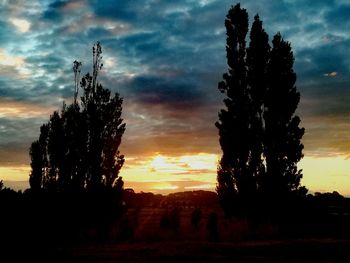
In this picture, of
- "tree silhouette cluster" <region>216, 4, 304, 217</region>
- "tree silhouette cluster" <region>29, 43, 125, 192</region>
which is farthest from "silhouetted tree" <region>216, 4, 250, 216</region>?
"tree silhouette cluster" <region>29, 43, 125, 192</region>

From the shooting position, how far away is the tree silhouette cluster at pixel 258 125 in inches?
1042

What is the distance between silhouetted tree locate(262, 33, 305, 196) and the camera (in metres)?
26.2

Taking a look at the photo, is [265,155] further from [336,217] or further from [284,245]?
[284,245]

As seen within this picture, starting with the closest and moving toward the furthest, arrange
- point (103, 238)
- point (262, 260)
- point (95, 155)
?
point (262, 260)
point (103, 238)
point (95, 155)

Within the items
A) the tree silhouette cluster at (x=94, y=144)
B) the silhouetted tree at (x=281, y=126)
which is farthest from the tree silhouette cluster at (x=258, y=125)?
the tree silhouette cluster at (x=94, y=144)

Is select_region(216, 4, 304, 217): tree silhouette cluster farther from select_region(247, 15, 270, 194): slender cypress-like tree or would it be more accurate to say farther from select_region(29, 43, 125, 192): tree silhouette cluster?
select_region(29, 43, 125, 192): tree silhouette cluster

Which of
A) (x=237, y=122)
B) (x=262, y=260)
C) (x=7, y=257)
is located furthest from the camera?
(x=237, y=122)

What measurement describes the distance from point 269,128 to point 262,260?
16312 mm

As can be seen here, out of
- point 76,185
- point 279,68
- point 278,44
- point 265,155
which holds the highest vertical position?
point 278,44

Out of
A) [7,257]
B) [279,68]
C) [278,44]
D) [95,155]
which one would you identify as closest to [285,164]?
[279,68]

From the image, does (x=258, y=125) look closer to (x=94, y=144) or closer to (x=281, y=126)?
(x=281, y=126)

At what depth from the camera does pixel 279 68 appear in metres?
28.0

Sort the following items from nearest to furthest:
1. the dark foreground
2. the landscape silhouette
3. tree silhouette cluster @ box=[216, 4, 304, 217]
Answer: the dark foreground → the landscape silhouette → tree silhouette cluster @ box=[216, 4, 304, 217]

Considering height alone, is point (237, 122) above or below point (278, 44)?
below
